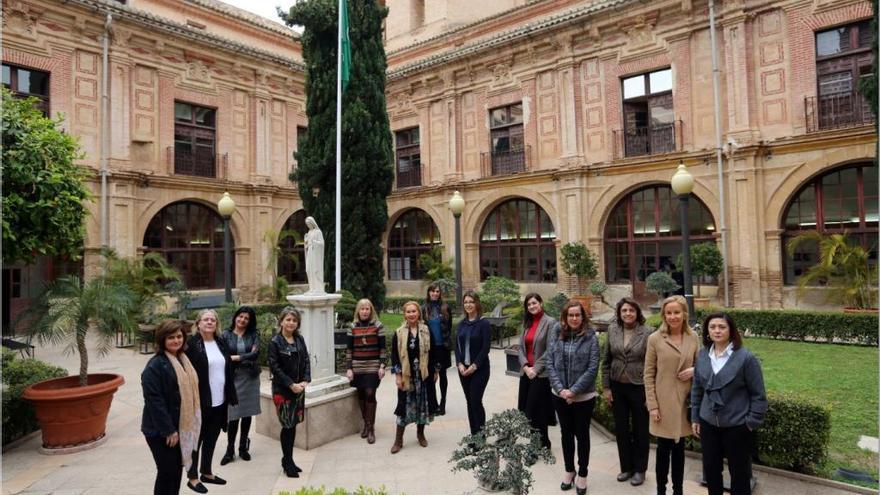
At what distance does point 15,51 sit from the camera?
14.3m

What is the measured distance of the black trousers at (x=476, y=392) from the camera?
5332mm

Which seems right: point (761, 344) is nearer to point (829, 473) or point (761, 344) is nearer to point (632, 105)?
point (829, 473)

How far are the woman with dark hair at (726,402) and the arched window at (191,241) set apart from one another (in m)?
17.7

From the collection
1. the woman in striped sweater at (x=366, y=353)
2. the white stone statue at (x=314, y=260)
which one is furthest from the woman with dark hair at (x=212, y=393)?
the white stone statue at (x=314, y=260)

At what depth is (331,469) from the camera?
488cm

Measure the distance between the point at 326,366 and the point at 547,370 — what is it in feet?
8.97

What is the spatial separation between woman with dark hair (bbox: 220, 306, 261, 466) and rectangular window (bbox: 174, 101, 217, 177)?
1496 centimetres

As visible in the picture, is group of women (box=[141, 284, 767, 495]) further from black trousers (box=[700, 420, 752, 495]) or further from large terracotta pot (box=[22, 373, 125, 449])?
large terracotta pot (box=[22, 373, 125, 449])

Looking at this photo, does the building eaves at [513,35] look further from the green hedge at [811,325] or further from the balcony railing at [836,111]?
the green hedge at [811,325]

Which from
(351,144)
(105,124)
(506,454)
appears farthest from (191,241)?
(506,454)

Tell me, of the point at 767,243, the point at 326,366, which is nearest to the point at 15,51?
the point at 326,366

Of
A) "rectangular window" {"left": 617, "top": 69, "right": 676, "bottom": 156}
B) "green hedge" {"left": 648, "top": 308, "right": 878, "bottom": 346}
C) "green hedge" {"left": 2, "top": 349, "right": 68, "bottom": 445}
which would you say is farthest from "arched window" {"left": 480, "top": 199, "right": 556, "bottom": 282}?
"green hedge" {"left": 2, "top": 349, "right": 68, "bottom": 445}

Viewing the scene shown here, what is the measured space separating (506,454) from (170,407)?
2523 millimetres

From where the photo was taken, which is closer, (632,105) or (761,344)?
(761,344)
